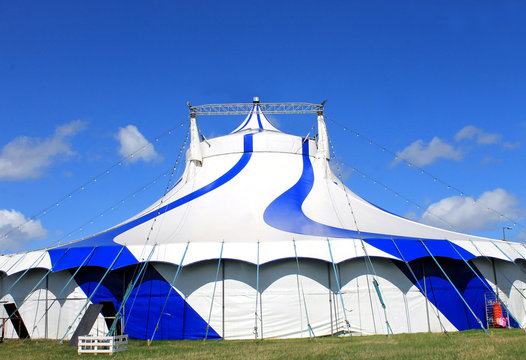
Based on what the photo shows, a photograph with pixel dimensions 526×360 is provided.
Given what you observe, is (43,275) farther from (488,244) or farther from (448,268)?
(488,244)

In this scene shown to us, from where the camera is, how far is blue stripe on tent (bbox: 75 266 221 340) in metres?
8.00

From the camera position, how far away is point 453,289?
8602 mm

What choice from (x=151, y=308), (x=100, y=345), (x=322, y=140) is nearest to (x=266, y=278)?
(x=151, y=308)

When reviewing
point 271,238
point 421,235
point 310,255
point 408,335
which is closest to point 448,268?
point 421,235

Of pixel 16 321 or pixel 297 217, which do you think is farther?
pixel 297 217

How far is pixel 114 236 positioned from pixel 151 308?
1.85m

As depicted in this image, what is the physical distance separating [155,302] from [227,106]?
6.29 m

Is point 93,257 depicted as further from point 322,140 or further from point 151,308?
point 322,140

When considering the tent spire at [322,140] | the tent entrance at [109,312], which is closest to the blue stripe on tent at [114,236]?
the tent entrance at [109,312]

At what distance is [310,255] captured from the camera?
788 cm

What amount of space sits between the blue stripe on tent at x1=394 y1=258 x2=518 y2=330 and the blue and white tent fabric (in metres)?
0.02

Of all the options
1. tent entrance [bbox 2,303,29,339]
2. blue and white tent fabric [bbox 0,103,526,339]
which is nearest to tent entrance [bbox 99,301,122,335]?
blue and white tent fabric [bbox 0,103,526,339]

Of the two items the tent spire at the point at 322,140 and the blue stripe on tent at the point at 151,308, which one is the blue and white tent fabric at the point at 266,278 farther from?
the tent spire at the point at 322,140

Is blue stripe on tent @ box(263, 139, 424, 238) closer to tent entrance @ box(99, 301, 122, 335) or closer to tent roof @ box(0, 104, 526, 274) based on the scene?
tent roof @ box(0, 104, 526, 274)
